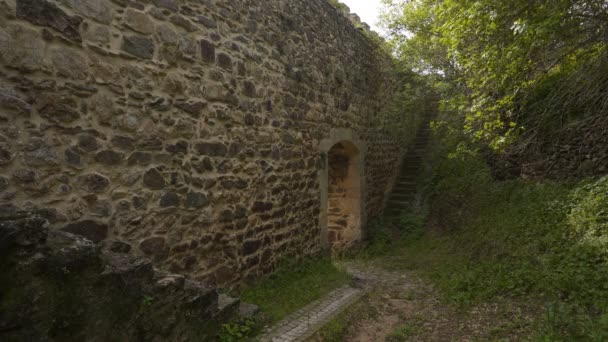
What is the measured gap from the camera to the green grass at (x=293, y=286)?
4.10 m

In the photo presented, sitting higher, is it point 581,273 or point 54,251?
point 54,251

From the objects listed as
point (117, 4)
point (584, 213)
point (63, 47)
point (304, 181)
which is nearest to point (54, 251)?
point (63, 47)

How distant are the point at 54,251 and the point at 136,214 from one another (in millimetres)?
1426

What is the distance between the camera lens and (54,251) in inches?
66.4

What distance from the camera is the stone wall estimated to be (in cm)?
249

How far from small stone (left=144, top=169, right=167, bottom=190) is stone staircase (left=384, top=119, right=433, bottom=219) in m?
6.29

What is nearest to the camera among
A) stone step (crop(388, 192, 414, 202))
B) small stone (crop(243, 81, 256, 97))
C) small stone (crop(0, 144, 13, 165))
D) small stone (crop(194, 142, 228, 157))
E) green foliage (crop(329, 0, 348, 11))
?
small stone (crop(0, 144, 13, 165))

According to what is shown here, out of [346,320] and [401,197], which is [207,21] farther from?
[401,197]

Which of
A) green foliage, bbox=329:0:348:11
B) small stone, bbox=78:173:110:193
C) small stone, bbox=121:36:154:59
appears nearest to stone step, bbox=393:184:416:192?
green foliage, bbox=329:0:348:11

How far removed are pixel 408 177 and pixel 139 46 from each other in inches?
303

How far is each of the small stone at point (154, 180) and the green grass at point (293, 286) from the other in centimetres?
160

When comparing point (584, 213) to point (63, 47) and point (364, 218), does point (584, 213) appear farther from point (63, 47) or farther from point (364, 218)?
point (63, 47)

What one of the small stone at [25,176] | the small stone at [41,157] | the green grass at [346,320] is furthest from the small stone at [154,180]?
the green grass at [346,320]

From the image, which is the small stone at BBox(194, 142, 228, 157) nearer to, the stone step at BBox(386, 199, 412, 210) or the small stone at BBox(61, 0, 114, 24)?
the small stone at BBox(61, 0, 114, 24)
